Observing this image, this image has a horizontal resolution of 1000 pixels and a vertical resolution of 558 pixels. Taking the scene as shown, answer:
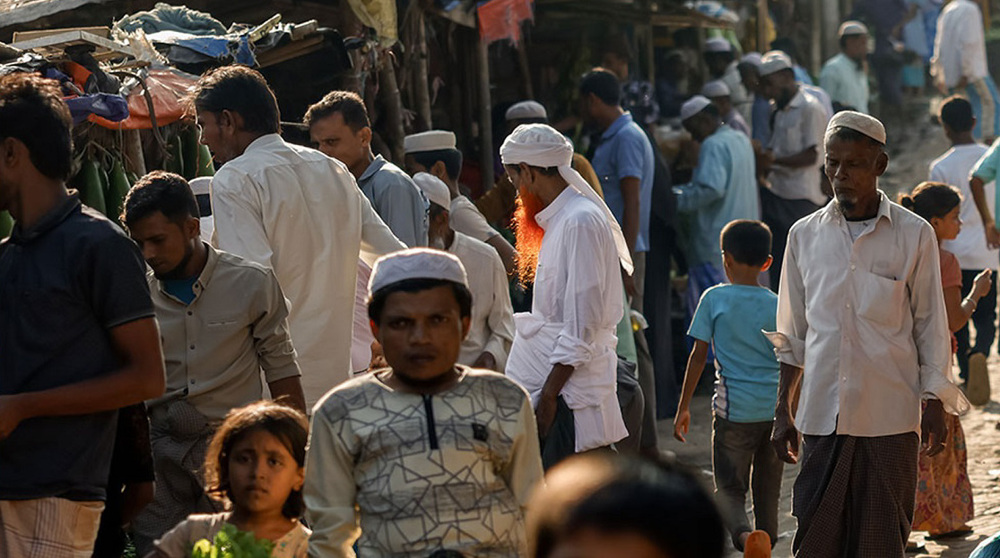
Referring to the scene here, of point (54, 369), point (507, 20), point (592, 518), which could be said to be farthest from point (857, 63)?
point (592, 518)

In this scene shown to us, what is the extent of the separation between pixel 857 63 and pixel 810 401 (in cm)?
1067

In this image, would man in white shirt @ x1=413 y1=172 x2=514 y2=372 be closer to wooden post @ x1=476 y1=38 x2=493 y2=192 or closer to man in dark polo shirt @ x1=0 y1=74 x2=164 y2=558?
man in dark polo shirt @ x1=0 y1=74 x2=164 y2=558

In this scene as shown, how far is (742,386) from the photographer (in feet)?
21.7

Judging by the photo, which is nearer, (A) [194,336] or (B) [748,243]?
(A) [194,336]

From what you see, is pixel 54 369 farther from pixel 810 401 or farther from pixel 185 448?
pixel 810 401

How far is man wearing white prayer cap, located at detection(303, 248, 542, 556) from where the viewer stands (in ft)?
11.2

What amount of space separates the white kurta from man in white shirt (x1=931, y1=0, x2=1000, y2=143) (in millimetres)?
12269

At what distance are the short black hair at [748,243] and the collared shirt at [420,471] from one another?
338 centimetres

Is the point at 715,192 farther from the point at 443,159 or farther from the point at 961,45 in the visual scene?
the point at 961,45

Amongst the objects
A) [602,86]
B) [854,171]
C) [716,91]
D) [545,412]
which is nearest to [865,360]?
[854,171]

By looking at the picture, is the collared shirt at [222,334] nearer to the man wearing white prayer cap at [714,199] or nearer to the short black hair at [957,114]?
the man wearing white prayer cap at [714,199]

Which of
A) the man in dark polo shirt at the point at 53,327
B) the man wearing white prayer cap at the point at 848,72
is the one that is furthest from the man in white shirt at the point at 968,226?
the man in dark polo shirt at the point at 53,327

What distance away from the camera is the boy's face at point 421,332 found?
11.4 ft

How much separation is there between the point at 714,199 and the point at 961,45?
23.4 feet
